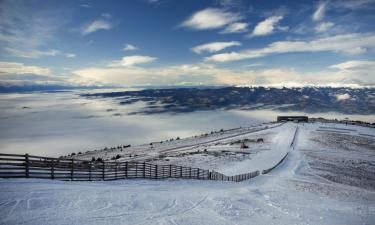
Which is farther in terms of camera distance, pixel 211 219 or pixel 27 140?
pixel 27 140

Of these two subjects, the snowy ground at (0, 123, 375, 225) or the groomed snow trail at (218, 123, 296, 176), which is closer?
the snowy ground at (0, 123, 375, 225)

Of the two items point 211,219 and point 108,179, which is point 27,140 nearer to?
point 108,179

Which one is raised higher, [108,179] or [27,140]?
[108,179]

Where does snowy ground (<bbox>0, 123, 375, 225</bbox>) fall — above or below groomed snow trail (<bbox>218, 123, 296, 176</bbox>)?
above

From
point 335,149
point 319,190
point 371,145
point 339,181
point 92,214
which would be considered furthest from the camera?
point 371,145

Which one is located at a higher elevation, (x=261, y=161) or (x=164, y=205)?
(x=164, y=205)

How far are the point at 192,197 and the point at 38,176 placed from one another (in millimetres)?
9037

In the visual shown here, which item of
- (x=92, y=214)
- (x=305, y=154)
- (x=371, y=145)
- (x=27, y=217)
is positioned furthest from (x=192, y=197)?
(x=371, y=145)

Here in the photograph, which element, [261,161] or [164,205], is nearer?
[164,205]

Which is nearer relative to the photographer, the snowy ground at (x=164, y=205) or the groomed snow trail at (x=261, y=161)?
the snowy ground at (x=164, y=205)

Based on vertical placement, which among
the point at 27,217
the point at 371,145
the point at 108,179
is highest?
the point at 27,217

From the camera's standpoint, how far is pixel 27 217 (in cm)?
1069

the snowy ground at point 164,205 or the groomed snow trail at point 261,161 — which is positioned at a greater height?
the snowy ground at point 164,205

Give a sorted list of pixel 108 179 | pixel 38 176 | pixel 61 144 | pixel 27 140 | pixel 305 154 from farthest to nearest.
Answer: pixel 27 140 → pixel 61 144 → pixel 305 154 → pixel 108 179 → pixel 38 176
